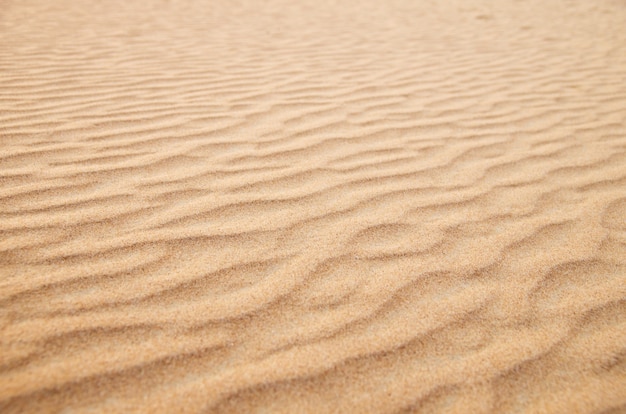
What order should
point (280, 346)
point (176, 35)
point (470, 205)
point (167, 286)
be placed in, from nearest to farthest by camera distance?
point (280, 346), point (167, 286), point (470, 205), point (176, 35)

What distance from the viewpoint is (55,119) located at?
2.38 meters

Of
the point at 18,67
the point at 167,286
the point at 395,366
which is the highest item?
the point at 18,67

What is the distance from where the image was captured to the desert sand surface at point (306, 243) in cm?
110

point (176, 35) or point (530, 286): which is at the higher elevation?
point (176, 35)

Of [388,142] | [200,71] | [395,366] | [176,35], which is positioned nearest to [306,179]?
[388,142]

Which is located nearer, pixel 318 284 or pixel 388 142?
pixel 318 284

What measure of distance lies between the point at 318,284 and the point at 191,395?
1.73 feet

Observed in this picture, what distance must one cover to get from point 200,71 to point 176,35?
4.57 feet

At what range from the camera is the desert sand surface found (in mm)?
1102

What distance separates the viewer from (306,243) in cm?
154

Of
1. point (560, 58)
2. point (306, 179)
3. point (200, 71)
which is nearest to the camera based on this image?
point (306, 179)

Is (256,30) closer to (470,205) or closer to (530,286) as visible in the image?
(470,205)

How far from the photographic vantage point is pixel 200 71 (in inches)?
Result: 134

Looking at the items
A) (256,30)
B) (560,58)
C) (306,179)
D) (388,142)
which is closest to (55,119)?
(306,179)
